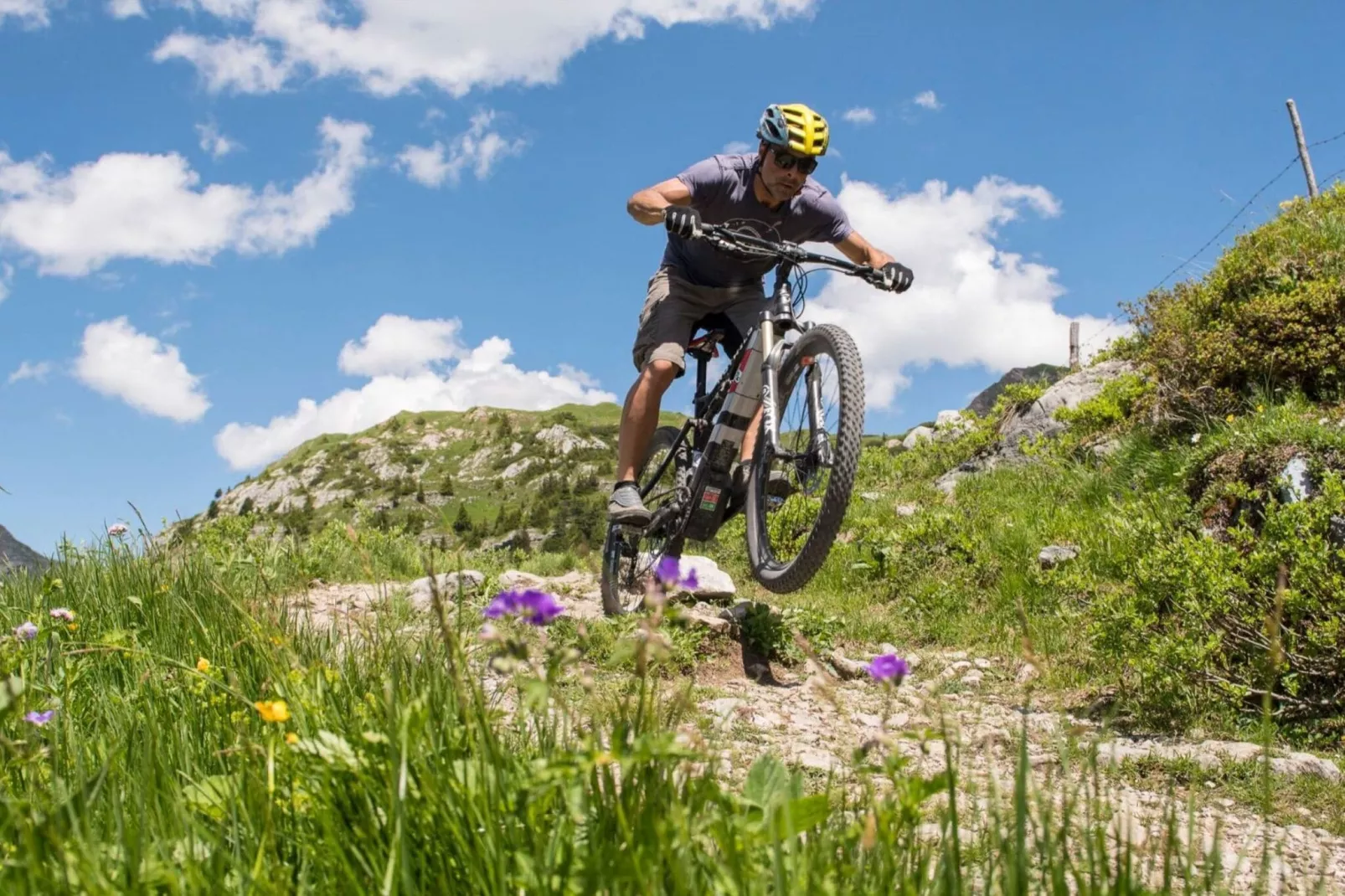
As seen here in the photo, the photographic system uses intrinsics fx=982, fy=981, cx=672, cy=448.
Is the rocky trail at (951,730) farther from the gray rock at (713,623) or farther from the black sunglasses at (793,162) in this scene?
the black sunglasses at (793,162)

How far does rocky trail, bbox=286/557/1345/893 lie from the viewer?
2331 millimetres

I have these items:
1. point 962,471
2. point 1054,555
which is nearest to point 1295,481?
point 1054,555

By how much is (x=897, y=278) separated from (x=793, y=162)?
85cm

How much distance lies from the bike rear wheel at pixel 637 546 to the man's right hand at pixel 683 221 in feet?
5.09

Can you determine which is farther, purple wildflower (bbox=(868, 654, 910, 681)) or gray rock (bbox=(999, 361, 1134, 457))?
gray rock (bbox=(999, 361, 1134, 457))

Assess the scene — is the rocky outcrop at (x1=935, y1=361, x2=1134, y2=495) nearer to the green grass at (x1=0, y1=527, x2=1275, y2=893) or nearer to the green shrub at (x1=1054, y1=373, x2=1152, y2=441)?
the green shrub at (x1=1054, y1=373, x2=1152, y2=441)

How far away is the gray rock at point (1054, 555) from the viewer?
6453mm

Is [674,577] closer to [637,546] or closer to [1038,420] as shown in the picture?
[637,546]

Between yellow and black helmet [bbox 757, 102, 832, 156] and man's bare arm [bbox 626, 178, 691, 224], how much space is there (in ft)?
1.81

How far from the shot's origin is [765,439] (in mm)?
5055

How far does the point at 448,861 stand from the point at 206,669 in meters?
1.54

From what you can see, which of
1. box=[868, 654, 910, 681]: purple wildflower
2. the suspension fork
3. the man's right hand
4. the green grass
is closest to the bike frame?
the suspension fork

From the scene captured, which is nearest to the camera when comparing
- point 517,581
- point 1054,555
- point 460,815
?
point 460,815

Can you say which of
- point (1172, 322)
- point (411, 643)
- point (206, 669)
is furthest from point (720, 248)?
point (1172, 322)
